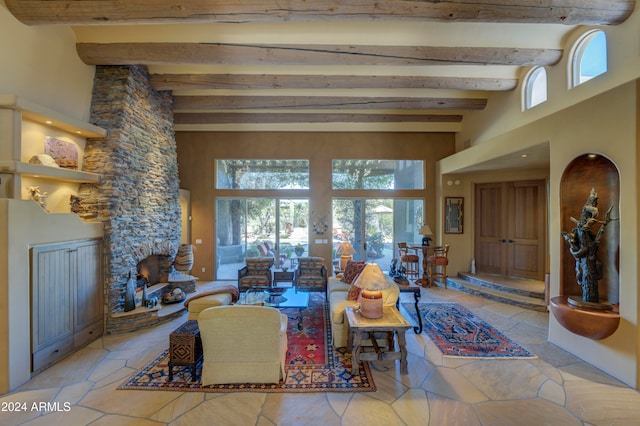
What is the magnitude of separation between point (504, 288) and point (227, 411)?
558cm

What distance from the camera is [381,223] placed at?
730cm

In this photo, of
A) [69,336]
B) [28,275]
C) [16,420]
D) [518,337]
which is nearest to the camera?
[16,420]

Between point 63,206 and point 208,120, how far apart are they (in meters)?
3.77

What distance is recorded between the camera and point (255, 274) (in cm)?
560

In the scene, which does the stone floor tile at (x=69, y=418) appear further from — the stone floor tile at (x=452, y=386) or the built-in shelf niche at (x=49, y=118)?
the built-in shelf niche at (x=49, y=118)

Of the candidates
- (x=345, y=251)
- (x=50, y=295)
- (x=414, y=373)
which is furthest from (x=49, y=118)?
(x=414, y=373)

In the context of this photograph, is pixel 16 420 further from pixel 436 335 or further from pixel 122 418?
pixel 436 335

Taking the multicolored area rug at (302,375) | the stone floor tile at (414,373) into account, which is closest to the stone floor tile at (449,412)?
the stone floor tile at (414,373)

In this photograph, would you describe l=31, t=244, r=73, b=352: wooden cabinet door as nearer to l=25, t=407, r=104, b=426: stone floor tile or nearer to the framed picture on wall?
l=25, t=407, r=104, b=426: stone floor tile

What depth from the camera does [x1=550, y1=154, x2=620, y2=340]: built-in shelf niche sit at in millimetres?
2910

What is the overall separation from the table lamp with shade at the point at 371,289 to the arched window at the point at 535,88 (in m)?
4.88

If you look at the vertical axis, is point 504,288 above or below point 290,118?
below

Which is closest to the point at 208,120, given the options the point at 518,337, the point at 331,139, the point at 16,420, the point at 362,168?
the point at 331,139

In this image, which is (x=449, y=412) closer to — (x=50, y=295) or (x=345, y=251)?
(x=345, y=251)
